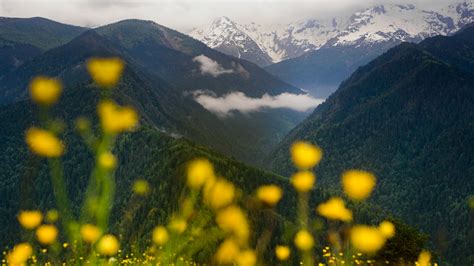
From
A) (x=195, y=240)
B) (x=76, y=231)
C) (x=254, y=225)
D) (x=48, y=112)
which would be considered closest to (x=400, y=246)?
(x=195, y=240)

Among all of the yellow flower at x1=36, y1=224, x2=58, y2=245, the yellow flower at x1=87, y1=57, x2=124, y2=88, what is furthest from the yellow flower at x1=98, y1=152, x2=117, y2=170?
the yellow flower at x1=87, y1=57, x2=124, y2=88

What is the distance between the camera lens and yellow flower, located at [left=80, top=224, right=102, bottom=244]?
5.20 metres

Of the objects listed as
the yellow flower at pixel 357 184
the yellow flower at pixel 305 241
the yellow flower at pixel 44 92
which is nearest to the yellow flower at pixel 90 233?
the yellow flower at pixel 305 241

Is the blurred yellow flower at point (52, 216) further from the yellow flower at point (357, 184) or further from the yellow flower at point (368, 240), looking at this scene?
the yellow flower at point (357, 184)

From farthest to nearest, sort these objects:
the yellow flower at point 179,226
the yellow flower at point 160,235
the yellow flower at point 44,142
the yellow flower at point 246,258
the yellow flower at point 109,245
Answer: the yellow flower at point 160,235
the yellow flower at point 246,258
the yellow flower at point 179,226
the yellow flower at point 109,245
the yellow flower at point 44,142

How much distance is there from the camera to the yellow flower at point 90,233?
5205 millimetres

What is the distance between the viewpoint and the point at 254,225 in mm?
188875

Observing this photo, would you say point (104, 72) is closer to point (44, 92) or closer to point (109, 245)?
point (44, 92)

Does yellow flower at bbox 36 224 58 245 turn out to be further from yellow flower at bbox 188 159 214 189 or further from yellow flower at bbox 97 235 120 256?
yellow flower at bbox 188 159 214 189

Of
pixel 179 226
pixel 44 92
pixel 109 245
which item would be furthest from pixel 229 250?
pixel 44 92

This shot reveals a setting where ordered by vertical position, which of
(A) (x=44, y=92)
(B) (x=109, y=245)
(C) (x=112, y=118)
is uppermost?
(A) (x=44, y=92)

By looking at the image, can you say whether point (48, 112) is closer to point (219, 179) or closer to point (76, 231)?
point (219, 179)

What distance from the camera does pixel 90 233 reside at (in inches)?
214

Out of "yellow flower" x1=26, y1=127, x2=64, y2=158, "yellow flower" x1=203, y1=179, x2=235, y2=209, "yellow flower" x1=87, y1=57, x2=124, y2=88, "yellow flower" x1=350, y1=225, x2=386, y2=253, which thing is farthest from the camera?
"yellow flower" x1=203, y1=179, x2=235, y2=209
